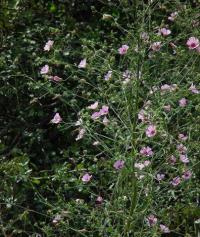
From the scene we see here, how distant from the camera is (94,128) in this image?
3434 millimetres

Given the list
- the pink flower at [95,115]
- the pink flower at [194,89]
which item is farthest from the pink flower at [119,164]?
the pink flower at [194,89]

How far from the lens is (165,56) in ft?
10.0

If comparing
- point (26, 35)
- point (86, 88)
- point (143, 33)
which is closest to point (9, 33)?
point (26, 35)

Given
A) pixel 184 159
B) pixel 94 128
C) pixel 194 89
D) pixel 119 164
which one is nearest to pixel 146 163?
pixel 119 164

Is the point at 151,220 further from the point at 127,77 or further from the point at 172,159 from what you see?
the point at 127,77

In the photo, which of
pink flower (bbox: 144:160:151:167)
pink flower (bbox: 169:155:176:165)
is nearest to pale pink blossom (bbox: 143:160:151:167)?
pink flower (bbox: 144:160:151:167)

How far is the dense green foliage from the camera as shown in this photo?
2.77m

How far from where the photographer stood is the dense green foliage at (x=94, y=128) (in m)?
2.77

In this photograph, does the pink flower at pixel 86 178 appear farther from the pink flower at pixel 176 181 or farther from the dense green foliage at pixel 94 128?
the pink flower at pixel 176 181

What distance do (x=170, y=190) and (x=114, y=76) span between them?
545mm

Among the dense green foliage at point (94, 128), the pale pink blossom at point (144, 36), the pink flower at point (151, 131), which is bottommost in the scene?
the dense green foliage at point (94, 128)

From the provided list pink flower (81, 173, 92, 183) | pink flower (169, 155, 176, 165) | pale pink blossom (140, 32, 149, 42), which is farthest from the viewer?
pink flower (81, 173, 92, 183)

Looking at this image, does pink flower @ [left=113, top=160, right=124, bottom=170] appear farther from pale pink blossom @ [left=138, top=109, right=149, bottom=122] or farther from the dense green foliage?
pale pink blossom @ [left=138, top=109, right=149, bottom=122]

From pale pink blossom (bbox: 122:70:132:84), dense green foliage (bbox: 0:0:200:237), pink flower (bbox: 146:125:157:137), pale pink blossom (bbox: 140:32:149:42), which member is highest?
pale pink blossom (bbox: 140:32:149:42)
